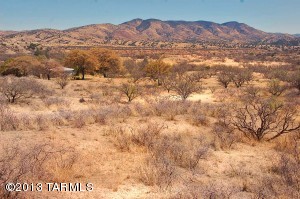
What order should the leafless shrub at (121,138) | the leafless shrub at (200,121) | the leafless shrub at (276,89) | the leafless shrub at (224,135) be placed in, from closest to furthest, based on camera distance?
the leafless shrub at (121,138), the leafless shrub at (224,135), the leafless shrub at (200,121), the leafless shrub at (276,89)

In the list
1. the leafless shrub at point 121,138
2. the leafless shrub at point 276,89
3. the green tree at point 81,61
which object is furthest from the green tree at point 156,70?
the leafless shrub at point 121,138

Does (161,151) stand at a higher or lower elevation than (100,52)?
lower

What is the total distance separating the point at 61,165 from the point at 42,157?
0.78 metres

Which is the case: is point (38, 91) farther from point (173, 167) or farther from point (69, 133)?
point (173, 167)

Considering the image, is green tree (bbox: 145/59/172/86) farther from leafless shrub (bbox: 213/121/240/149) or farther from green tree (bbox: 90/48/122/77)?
leafless shrub (bbox: 213/121/240/149)

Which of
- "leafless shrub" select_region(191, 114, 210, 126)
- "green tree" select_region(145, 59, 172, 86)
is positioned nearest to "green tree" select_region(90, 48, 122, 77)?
"green tree" select_region(145, 59, 172, 86)

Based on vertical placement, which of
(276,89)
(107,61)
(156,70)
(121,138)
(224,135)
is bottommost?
(276,89)

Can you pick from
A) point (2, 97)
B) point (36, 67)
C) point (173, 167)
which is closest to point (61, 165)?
point (173, 167)

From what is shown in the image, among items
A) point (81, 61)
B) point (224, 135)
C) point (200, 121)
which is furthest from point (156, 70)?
point (224, 135)

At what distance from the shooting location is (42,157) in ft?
25.7

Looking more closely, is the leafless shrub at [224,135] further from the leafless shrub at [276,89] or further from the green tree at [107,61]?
the green tree at [107,61]

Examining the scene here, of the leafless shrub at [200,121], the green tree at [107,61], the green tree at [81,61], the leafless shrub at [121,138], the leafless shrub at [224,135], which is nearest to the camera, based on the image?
the leafless shrub at [121,138]

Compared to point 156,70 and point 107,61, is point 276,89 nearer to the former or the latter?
point 156,70

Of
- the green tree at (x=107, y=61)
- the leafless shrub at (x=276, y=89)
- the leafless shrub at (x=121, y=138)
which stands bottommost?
the leafless shrub at (x=276, y=89)
